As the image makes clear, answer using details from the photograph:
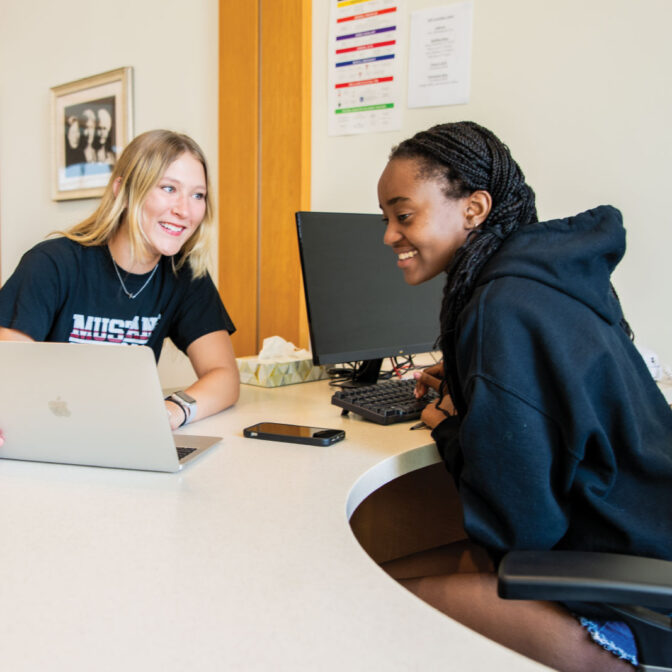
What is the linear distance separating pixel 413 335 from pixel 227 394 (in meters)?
0.50

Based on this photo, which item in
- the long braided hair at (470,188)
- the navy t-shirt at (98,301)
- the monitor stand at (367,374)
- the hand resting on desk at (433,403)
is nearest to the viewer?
the long braided hair at (470,188)

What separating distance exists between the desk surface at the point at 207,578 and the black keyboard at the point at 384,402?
24cm

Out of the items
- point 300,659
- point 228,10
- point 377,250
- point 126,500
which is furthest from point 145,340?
point 228,10

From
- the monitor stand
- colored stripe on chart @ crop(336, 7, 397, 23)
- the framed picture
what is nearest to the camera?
the monitor stand

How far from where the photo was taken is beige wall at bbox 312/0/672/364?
5.58 feet

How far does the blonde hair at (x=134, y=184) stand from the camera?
1.47 metres

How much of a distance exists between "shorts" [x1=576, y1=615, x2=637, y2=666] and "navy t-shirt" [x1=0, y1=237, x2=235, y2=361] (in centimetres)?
105

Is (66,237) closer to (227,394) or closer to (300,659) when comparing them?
(227,394)

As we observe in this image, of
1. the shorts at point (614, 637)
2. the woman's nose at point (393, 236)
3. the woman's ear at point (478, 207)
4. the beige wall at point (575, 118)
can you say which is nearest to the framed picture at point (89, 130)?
Result: the beige wall at point (575, 118)

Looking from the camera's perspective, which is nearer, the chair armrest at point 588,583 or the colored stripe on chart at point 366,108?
the chair armrest at point 588,583

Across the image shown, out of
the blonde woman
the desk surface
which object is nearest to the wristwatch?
the blonde woman

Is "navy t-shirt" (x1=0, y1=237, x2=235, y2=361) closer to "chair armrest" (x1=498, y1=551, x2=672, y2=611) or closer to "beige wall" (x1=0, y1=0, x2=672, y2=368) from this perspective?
"beige wall" (x1=0, y1=0, x2=672, y2=368)

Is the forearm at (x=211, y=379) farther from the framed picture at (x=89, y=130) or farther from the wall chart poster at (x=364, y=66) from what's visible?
the framed picture at (x=89, y=130)

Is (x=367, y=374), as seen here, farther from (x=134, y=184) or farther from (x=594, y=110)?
(x=594, y=110)
